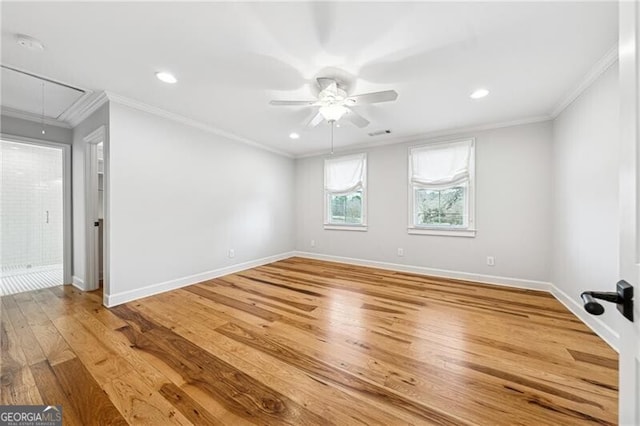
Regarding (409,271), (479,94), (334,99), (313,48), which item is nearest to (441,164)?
(479,94)

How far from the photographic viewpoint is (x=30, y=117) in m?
3.27

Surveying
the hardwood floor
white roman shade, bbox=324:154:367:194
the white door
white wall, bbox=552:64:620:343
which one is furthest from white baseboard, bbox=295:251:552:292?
the white door

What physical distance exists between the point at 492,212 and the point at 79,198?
242 inches

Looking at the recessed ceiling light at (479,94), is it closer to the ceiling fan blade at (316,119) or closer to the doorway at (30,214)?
the ceiling fan blade at (316,119)

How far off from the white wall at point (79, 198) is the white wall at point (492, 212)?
176 inches

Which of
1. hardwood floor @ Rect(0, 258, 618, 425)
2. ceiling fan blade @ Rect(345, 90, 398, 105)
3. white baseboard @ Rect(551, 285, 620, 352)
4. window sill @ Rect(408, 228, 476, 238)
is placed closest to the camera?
hardwood floor @ Rect(0, 258, 618, 425)

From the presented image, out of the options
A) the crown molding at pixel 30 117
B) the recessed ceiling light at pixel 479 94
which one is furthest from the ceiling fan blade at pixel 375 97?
the crown molding at pixel 30 117

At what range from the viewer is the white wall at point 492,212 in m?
3.40

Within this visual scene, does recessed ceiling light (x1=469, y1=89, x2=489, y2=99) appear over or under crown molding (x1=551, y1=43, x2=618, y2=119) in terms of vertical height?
over

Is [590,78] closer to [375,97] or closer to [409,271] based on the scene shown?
[375,97]

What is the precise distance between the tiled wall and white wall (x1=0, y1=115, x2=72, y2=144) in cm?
105

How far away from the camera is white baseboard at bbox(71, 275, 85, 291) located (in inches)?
134

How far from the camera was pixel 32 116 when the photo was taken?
3.27 m

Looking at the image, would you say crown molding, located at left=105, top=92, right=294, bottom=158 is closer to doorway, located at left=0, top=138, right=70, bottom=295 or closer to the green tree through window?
doorway, located at left=0, top=138, right=70, bottom=295
